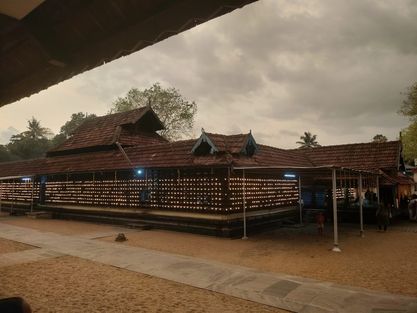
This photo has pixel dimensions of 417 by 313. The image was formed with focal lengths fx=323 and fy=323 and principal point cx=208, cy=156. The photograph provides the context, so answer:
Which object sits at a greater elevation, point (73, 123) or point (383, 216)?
point (73, 123)

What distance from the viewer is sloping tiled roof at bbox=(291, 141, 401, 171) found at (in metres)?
22.4

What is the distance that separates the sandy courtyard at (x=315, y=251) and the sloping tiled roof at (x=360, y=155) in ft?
17.8

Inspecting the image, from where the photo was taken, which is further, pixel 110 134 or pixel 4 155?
pixel 4 155

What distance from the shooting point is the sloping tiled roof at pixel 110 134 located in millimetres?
24422

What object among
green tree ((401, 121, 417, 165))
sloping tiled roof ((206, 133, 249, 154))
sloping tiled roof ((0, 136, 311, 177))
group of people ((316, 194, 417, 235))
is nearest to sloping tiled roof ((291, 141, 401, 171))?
sloping tiled roof ((0, 136, 311, 177))

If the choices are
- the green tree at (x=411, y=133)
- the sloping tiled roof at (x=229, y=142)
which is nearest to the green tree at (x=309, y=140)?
the green tree at (x=411, y=133)

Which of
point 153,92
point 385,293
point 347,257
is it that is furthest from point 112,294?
point 153,92

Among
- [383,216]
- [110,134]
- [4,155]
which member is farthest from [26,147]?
[383,216]

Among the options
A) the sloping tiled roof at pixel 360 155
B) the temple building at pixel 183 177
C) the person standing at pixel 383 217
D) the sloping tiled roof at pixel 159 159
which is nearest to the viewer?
the temple building at pixel 183 177

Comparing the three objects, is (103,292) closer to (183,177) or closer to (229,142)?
(183,177)

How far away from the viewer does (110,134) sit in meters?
24.9

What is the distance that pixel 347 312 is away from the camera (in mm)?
6270

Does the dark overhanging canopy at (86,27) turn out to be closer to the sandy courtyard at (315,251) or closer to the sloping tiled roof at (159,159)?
the sandy courtyard at (315,251)

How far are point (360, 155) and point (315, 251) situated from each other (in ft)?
45.9
